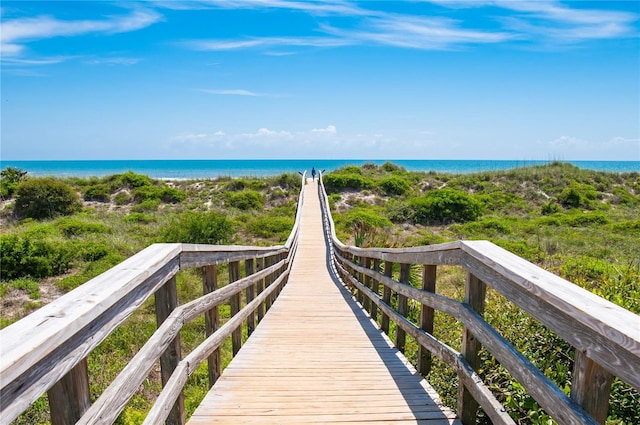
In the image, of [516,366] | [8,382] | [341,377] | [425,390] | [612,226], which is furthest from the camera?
[612,226]

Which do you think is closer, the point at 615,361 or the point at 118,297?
the point at 615,361

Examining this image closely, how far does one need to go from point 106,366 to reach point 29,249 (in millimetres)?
8592

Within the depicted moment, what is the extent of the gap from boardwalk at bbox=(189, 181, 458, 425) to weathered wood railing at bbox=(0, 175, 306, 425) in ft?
1.52

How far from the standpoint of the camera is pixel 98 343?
1.64 meters

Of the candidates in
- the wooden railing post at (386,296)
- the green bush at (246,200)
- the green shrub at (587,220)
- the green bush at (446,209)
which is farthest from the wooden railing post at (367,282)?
the green bush at (246,200)

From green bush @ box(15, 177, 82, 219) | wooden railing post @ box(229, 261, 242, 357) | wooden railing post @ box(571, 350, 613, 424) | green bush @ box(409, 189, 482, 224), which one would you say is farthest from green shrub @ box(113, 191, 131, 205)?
wooden railing post @ box(571, 350, 613, 424)

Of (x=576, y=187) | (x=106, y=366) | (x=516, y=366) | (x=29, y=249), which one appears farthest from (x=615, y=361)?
(x=576, y=187)

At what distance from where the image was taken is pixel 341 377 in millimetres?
3645

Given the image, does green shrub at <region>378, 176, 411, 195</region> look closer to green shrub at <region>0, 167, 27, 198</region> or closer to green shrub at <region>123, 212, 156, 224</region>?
green shrub at <region>123, 212, 156, 224</region>

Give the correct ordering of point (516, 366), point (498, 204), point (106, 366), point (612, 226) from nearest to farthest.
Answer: point (516, 366), point (106, 366), point (612, 226), point (498, 204)

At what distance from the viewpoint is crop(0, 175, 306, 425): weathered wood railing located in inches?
46.8

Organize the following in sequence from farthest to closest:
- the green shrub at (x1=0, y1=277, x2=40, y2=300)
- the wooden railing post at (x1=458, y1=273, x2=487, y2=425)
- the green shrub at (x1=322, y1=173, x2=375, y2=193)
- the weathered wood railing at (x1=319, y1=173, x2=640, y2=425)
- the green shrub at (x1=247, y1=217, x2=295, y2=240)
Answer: the green shrub at (x1=322, y1=173, x2=375, y2=193) → the green shrub at (x1=247, y1=217, x2=295, y2=240) → the green shrub at (x1=0, y1=277, x2=40, y2=300) → the wooden railing post at (x1=458, y1=273, x2=487, y2=425) → the weathered wood railing at (x1=319, y1=173, x2=640, y2=425)

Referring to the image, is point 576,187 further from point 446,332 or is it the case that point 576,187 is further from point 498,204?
point 446,332

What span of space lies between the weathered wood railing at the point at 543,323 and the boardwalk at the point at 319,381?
1.40 feet
